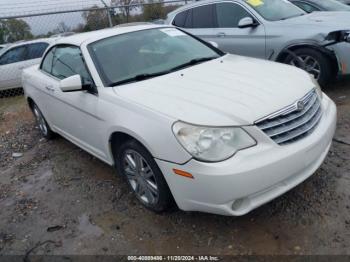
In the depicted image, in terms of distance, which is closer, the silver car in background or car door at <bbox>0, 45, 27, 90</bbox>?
the silver car in background

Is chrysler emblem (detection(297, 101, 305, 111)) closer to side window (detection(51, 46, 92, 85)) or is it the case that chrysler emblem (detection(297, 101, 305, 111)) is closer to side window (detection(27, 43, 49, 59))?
side window (detection(51, 46, 92, 85))

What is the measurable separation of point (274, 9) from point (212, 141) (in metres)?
4.42

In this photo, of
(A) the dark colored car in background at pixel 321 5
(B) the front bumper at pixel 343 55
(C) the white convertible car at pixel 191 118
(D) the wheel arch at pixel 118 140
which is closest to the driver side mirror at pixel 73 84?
(C) the white convertible car at pixel 191 118

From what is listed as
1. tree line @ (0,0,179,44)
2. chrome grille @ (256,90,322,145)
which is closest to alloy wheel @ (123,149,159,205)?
chrome grille @ (256,90,322,145)

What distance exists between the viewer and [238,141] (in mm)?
2623

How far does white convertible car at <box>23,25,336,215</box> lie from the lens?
2.58 metres

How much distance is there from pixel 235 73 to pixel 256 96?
62cm

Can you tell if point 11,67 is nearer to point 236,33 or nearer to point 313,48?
point 236,33

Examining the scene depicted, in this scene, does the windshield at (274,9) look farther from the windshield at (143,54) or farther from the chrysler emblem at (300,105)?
the chrysler emblem at (300,105)

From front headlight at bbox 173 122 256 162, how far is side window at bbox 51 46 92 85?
141 centimetres

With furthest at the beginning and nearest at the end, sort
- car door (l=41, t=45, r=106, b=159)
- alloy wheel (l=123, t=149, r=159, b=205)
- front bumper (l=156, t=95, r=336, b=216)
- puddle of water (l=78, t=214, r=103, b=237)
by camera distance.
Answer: car door (l=41, t=45, r=106, b=159), puddle of water (l=78, t=214, r=103, b=237), alloy wheel (l=123, t=149, r=159, b=205), front bumper (l=156, t=95, r=336, b=216)

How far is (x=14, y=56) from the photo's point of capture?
991 centimetres

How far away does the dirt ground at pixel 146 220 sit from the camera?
284cm

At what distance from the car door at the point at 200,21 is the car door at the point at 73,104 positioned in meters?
2.93
